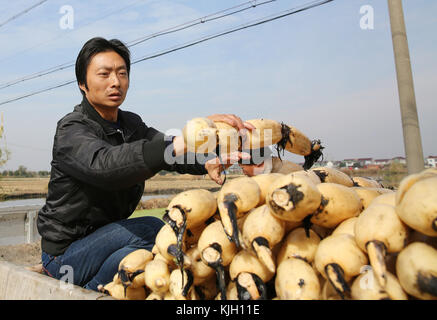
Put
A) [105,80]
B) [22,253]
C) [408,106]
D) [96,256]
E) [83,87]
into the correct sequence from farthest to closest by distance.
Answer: [22,253]
[408,106]
[83,87]
[105,80]
[96,256]

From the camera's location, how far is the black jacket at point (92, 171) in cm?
160

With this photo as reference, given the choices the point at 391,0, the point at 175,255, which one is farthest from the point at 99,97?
the point at 391,0

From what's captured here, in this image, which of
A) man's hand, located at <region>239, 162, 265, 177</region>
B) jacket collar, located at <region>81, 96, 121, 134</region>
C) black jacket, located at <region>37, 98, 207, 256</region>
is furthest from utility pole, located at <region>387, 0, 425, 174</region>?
jacket collar, located at <region>81, 96, 121, 134</region>

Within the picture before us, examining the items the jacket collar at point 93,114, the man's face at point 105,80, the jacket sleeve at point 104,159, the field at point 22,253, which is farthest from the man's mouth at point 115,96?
the field at point 22,253

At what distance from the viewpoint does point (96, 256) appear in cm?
207

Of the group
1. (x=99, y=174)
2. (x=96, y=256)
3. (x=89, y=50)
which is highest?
(x=89, y=50)

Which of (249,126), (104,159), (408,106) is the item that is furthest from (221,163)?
(408,106)

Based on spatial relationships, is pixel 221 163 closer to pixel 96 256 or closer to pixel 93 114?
pixel 96 256

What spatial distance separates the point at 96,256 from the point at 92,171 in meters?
0.65

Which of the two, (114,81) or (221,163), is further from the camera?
(114,81)

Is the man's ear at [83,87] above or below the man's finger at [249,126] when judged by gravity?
above

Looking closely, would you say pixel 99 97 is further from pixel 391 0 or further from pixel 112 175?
pixel 391 0

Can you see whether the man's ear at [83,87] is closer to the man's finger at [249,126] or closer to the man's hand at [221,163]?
the man's hand at [221,163]

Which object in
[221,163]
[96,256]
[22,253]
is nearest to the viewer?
[221,163]
